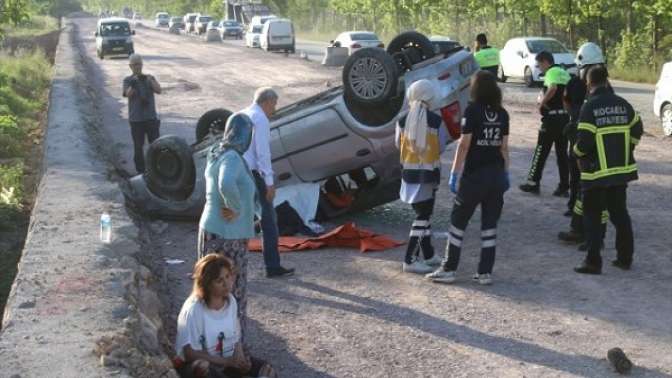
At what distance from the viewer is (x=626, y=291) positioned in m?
7.73

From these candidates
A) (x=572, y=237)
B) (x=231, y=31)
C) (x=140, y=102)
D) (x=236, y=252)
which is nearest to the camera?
(x=236, y=252)

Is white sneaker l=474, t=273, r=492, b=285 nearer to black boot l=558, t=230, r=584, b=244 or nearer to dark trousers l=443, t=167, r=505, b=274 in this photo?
dark trousers l=443, t=167, r=505, b=274

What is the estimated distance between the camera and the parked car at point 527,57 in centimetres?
2897

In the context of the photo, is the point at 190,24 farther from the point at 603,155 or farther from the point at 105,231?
the point at 603,155

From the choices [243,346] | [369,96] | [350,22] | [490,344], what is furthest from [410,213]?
[350,22]

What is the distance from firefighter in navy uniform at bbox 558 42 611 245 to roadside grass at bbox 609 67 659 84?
2160 cm

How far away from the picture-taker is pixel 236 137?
6332 mm

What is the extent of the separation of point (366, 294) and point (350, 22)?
247 feet

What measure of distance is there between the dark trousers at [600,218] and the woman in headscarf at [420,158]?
1.32 m

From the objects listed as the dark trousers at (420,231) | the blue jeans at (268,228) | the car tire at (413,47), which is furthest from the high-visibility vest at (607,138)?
the car tire at (413,47)

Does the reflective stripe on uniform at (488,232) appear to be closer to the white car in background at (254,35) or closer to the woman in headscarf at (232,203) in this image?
the woman in headscarf at (232,203)

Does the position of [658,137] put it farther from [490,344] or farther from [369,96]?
[490,344]

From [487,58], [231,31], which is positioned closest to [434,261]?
[487,58]

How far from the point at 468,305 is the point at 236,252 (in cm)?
205
